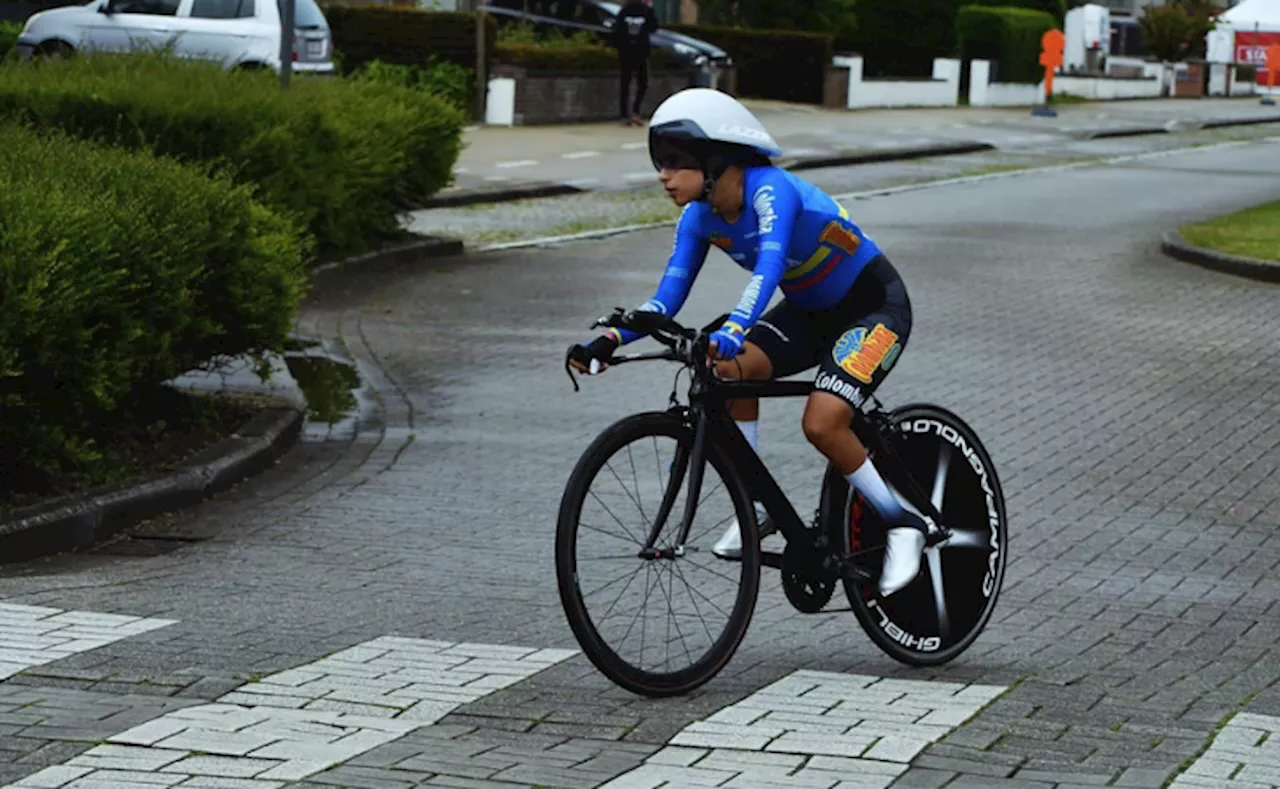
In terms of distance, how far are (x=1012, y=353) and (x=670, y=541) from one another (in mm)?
8649

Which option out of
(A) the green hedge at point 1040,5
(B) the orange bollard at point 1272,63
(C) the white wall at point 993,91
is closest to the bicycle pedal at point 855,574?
(C) the white wall at point 993,91

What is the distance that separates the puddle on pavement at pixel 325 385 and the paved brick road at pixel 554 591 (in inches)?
8.0

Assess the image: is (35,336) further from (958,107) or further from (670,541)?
(958,107)

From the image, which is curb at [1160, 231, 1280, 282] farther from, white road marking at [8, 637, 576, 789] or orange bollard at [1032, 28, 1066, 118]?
orange bollard at [1032, 28, 1066, 118]

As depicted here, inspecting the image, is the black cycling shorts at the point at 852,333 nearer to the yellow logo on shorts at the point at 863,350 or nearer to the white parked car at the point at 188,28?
the yellow logo on shorts at the point at 863,350

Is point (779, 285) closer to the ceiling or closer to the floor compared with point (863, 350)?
closer to the ceiling

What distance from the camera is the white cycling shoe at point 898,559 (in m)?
7.11

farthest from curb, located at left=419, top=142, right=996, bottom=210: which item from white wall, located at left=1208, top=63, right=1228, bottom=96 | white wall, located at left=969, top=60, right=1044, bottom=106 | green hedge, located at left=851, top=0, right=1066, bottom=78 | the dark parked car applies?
white wall, located at left=1208, top=63, right=1228, bottom=96

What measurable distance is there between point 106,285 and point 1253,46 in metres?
70.4

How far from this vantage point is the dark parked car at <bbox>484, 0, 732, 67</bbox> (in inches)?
1657

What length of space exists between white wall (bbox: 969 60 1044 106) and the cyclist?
152 ft

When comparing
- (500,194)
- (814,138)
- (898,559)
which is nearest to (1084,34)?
(814,138)

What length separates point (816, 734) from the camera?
6.21 m

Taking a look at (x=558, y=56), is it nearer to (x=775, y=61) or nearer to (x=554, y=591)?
(x=775, y=61)
